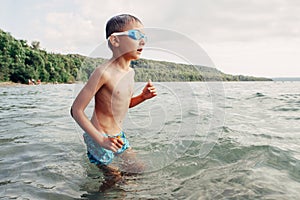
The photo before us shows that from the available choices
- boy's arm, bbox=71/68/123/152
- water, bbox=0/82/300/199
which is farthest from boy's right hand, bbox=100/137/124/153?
water, bbox=0/82/300/199

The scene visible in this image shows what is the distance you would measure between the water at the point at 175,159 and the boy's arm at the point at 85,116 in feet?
1.36

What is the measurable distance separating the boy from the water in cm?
26

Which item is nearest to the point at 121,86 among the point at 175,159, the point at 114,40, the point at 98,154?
the point at 114,40

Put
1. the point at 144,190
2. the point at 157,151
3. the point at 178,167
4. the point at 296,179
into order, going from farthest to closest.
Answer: the point at 157,151 < the point at 178,167 < the point at 296,179 < the point at 144,190

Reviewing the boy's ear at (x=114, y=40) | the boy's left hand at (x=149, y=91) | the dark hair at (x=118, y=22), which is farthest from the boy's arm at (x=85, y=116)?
the boy's left hand at (x=149, y=91)

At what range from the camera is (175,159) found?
304 cm

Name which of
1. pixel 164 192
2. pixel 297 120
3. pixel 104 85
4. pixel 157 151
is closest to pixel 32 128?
pixel 157 151

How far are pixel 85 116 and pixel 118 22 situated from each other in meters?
0.85

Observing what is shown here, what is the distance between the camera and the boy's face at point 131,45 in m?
2.38

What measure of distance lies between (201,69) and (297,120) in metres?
3.38

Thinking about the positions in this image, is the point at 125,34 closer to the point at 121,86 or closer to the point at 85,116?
the point at 121,86

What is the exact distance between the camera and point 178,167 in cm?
283

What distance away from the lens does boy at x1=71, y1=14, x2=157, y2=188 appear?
2266mm

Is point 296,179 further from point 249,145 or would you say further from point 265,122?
point 265,122
